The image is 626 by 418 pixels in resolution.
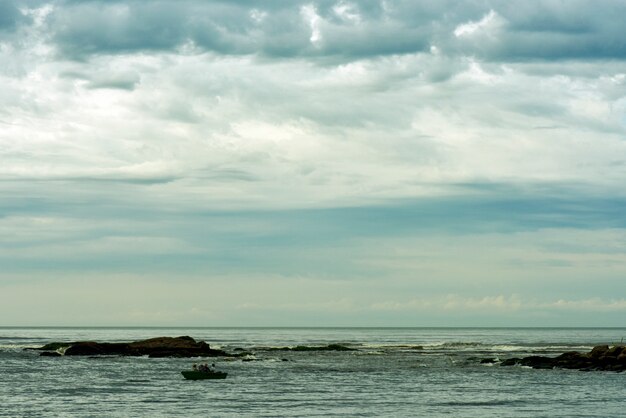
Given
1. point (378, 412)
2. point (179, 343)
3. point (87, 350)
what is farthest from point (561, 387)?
point (87, 350)

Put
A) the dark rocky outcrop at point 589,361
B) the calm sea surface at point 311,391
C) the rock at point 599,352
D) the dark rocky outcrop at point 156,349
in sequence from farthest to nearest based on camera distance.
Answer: the dark rocky outcrop at point 156,349 → the rock at point 599,352 → the dark rocky outcrop at point 589,361 → the calm sea surface at point 311,391

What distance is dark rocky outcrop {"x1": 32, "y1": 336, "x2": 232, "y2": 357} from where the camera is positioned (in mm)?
114438

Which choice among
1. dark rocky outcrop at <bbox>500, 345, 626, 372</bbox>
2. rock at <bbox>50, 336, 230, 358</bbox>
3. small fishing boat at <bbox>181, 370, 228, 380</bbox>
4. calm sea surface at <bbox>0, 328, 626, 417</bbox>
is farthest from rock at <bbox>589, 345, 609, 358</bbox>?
rock at <bbox>50, 336, 230, 358</bbox>

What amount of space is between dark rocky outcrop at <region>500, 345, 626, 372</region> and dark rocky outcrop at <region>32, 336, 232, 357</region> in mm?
40140

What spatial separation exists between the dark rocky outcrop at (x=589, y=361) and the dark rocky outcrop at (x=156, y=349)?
4014 centimetres

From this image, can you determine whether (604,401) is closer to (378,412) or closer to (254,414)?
(378,412)

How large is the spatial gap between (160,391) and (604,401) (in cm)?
3147

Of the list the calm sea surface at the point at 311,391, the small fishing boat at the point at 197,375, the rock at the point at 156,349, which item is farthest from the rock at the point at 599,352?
the rock at the point at 156,349

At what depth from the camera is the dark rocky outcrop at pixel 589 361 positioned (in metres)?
85.5

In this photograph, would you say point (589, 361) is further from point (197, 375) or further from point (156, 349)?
point (156, 349)

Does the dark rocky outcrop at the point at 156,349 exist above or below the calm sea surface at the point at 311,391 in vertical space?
above

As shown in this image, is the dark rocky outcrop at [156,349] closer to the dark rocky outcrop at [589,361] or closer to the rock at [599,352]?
the dark rocky outcrop at [589,361]

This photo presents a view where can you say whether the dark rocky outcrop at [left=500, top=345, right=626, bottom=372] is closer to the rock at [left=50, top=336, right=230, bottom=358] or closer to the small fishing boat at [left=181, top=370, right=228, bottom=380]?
the small fishing boat at [left=181, top=370, right=228, bottom=380]

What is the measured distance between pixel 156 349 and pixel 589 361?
189ft
